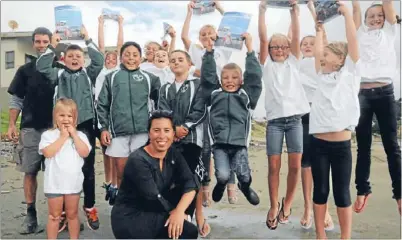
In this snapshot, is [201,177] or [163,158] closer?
[163,158]

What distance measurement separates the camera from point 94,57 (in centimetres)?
479

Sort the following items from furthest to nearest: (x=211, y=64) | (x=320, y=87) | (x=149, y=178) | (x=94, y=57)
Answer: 1. (x=94, y=57)
2. (x=211, y=64)
3. (x=320, y=87)
4. (x=149, y=178)

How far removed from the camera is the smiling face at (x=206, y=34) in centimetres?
455

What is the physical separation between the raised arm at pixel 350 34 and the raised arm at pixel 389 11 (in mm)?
663

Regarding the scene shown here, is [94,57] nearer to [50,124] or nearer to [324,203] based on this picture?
[50,124]

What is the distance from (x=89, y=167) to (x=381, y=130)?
2774mm

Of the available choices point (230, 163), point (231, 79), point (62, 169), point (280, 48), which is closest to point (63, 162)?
point (62, 169)

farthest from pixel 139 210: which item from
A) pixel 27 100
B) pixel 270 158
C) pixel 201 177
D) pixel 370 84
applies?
pixel 370 84

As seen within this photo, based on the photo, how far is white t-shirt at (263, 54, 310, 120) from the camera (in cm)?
445

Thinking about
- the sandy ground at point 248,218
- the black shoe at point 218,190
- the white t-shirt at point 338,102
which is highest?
the white t-shirt at point 338,102

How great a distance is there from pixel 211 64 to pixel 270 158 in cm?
105

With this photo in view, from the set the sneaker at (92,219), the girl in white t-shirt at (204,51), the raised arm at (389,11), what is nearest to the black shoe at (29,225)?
the sneaker at (92,219)

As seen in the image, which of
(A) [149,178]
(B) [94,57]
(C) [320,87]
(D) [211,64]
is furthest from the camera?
(B) [94,57]

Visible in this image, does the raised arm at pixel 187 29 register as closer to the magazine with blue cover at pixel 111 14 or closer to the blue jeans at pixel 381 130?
the magazine with blue cover at pixel 111 14
